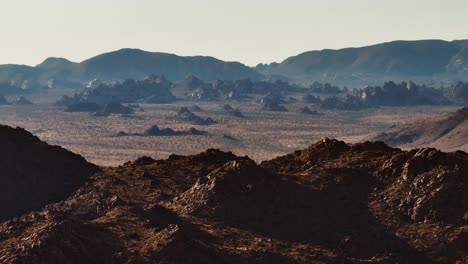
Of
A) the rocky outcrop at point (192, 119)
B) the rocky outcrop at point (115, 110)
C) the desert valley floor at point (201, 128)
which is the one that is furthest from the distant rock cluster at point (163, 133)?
the rocky outcrop at point (115, 110)

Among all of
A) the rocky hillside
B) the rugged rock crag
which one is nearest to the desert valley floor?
the rocky hillside

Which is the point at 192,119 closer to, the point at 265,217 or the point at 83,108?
the point at 83,108

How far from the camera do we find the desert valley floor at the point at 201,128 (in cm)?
11112

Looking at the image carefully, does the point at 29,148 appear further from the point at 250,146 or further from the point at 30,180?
the point at 250,146

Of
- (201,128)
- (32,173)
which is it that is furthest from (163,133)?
(32,173)

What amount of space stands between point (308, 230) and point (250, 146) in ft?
306

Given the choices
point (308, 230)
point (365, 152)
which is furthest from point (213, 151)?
point (308, 230)

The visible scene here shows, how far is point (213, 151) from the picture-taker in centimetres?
3212

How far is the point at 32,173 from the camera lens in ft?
94.1

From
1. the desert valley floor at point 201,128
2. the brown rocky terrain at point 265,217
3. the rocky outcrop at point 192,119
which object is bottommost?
the desert valley floor at point 201,128

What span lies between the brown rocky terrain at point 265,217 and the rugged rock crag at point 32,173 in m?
0.87

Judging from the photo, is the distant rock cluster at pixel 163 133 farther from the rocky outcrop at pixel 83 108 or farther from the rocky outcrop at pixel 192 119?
the rocky outcrop at pixel 83 108

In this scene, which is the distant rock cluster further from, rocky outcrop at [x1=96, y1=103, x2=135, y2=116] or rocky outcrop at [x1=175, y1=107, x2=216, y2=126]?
rocky outcrop at [x1=96, y1=103, x2=135, y2=116]

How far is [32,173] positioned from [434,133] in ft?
334
